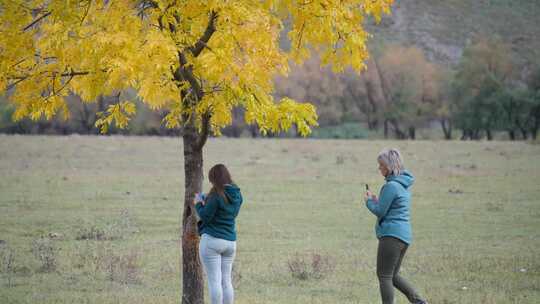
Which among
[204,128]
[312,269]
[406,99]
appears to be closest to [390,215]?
[204,128]

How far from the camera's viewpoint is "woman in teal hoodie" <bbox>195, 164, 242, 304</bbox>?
316 inches

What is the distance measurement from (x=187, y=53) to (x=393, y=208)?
3.08 m

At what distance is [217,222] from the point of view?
319 inches

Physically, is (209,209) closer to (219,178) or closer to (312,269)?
(219,178)

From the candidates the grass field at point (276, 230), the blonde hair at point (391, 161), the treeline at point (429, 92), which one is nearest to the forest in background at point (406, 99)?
the treeline at point (429, 92)

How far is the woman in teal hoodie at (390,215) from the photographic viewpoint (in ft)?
27.2

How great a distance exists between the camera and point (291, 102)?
8.91 meters

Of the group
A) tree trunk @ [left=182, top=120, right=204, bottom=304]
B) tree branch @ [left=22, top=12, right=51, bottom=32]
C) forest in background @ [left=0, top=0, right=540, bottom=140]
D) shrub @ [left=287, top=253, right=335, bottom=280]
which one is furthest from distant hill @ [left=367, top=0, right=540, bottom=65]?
tree branch @ [left=22, top=12, right=51, bottom=32]

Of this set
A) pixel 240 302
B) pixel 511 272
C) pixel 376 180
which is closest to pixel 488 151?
pixel 376 180

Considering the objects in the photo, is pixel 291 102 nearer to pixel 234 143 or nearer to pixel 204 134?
pixel 204 134

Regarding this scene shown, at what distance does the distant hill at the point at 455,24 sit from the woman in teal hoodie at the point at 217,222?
4937 inches

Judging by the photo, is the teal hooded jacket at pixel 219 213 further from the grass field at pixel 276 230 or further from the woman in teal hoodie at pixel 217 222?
the grass field at pixel 276 230

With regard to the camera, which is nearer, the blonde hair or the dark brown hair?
the dark brown hair

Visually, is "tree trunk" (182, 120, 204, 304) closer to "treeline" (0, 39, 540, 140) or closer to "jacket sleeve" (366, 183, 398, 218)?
"jacket sleeve" (366, 183, 398, 218)
